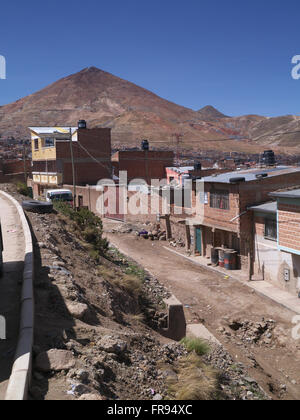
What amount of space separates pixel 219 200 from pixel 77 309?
15.1 m

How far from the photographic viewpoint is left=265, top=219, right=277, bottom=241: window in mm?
17266

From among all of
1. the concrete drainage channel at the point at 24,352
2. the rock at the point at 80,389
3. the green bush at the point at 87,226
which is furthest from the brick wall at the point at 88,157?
the rock at the point at 80,389

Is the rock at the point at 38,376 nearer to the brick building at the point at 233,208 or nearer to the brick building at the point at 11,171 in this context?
the brick building at the point at 233,208

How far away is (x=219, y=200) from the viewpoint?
66.8ft

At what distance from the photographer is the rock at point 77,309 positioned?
6.19 meters

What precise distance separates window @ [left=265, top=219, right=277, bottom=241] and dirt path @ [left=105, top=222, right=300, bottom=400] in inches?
105

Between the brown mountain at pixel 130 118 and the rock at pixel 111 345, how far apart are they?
74303 millimetres

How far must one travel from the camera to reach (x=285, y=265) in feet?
53.7

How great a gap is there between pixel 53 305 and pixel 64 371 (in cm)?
215

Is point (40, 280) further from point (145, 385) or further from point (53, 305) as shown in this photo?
point (145, 385)

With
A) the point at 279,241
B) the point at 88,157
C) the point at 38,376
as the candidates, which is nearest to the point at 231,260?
the point at 279,241

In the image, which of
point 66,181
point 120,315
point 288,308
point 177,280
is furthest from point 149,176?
point 120,315

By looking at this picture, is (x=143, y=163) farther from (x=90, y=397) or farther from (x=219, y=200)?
(x=90, y=397)

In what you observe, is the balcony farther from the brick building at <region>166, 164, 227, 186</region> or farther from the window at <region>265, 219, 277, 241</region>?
the window at <region>265, 219, 277, 241</region>
